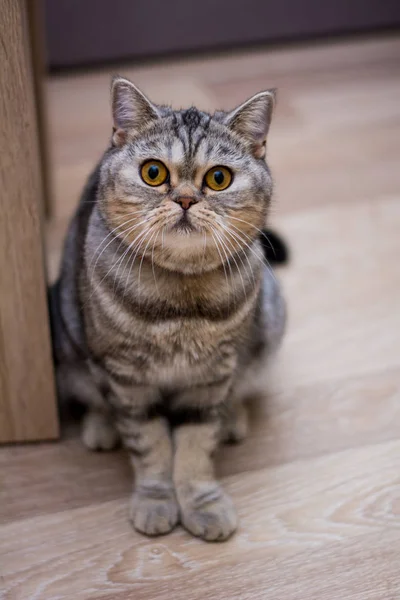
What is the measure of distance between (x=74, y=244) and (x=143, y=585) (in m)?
0.57

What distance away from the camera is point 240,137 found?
3.45 ft

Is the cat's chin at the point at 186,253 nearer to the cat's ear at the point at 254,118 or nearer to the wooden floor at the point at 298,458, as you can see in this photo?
the cat's ear at the point at 254,118

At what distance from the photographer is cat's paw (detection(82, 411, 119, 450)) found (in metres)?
1.30

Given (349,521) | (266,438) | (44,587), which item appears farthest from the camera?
(266,438)

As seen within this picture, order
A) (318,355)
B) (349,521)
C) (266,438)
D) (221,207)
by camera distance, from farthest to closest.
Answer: (318,355) < (266,438) < (349,521) < (221,207)

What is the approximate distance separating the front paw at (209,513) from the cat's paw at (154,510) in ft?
0.06

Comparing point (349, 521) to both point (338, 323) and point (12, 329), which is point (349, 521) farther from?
point (12, 329)

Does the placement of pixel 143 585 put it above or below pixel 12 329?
below

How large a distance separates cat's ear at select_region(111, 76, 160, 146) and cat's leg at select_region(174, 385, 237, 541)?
434 mm

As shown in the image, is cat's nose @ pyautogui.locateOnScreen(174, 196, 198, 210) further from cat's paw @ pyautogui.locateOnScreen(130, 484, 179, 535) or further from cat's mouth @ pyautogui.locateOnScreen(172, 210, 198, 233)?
cat's paw @ pyautogui.locateOnScreen(130, 484, 179, 535)

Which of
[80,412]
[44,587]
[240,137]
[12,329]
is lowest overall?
[44,587]

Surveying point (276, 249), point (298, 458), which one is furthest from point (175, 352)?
point (276, 249)

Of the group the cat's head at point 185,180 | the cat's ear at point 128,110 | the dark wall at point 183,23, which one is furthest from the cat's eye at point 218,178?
the dark wall at point 183,23

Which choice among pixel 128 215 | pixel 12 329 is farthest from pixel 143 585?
pixel 128 215
